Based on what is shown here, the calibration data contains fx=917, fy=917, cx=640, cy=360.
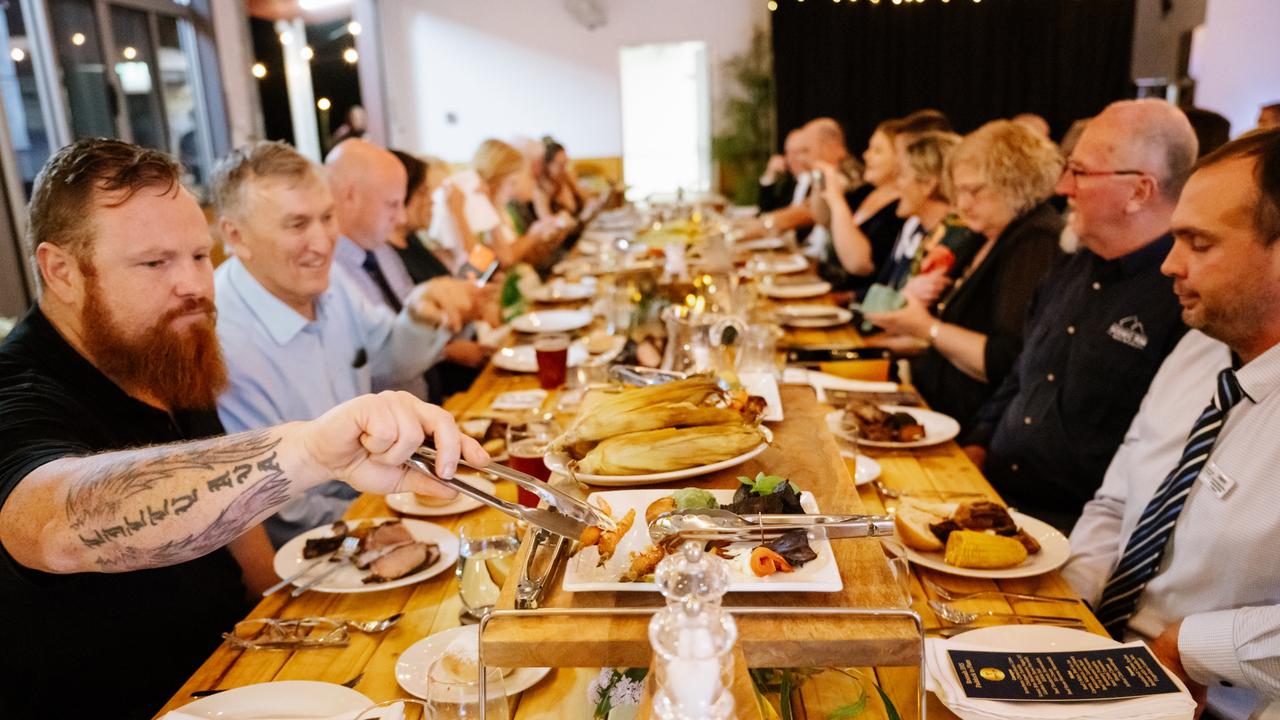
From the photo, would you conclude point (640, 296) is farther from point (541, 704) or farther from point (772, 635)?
point (772, 635)

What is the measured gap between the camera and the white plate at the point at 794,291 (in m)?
4.05

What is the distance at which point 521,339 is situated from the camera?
338cm

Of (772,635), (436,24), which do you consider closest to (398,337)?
(772,635)

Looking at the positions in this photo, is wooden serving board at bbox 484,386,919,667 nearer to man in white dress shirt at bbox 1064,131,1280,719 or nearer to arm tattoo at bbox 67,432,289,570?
arm tattoo at bbox 67,432,289,570

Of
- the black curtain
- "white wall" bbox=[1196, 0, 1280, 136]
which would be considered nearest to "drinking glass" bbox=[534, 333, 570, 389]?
"white wall" bbox=[1196, 0, 1280, 136]

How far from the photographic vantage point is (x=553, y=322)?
11.6 feet

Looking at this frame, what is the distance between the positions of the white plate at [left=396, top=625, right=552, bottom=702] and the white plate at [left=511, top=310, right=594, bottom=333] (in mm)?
2143

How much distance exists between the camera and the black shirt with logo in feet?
7.38

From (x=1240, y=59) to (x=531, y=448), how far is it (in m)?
8.22

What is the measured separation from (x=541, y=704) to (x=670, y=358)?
1.38 metres

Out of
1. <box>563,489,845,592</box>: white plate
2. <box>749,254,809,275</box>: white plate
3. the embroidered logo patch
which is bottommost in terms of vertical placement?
<box>749,254,809,275</box>: white plate

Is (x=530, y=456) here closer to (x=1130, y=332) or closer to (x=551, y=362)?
(x=551, y=362)

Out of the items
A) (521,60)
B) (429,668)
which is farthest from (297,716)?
(521,60)

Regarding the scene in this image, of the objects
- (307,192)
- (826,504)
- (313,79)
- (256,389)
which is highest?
(313,79)
